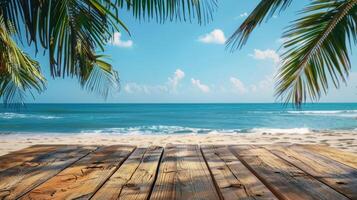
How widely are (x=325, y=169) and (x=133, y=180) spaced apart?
1.05 meters

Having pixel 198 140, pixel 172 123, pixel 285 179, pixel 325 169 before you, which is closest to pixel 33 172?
pixel 285 179

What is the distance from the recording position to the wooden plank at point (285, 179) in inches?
49.5

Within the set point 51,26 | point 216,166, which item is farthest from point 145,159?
point 51,26

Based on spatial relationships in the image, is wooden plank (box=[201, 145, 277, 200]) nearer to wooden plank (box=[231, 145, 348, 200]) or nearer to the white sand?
wooden plank (box=[231, 145, 348, 200])

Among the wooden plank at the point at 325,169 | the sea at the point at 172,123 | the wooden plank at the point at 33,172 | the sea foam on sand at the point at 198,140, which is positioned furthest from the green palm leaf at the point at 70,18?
the sea foam on sand at the point at 198,140

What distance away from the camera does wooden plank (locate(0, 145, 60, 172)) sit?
1.84m

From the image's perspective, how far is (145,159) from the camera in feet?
6.58


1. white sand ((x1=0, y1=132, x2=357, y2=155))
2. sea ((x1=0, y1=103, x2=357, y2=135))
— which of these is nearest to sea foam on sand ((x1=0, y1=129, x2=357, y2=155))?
white sand ((x1=0, y1=132, x2=357, y2=155))

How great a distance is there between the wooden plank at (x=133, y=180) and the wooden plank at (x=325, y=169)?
0.82m

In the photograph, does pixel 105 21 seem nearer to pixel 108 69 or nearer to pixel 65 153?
pixel 65 153

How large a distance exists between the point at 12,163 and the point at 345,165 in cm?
196

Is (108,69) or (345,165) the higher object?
(108,69)

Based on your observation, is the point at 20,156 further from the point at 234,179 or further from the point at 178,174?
the point at 234,179

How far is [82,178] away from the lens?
1.52 meters
